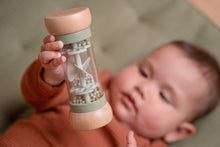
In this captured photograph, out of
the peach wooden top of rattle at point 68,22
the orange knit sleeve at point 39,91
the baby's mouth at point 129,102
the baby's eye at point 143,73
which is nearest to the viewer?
the peach wooden top of rattle at point 68,22

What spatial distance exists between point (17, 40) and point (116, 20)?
476 millimetres

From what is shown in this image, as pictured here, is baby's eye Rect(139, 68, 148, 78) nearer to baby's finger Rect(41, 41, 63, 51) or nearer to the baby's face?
the baby's face

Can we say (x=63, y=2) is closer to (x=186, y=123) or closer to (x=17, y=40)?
(x=17, y=40)

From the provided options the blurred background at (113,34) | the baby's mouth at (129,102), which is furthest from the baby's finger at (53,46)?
the blurred background at (113,34)

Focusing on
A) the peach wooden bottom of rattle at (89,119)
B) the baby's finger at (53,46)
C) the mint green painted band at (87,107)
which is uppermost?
the baby's finger at (53,46)

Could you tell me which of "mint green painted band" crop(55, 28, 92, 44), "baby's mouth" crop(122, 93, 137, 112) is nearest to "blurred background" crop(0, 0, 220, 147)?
"baby's mouth" crop(122, 93, 137, 112)

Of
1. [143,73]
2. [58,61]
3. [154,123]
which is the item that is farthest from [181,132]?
[58,61]

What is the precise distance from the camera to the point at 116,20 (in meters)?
1.26

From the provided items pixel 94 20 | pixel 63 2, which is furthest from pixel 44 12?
pixel 94 20

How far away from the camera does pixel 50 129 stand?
834mm

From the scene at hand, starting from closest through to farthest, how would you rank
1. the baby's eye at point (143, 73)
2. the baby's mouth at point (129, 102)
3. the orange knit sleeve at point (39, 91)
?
the orange knit sleeve at point (39, 91), the baby's mouth at point (129, 102), the baby's eye at point (143, 73)

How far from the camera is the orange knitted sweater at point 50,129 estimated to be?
0.78 meters

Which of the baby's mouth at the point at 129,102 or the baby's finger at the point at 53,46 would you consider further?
the baby's mouth at the point at 129,102

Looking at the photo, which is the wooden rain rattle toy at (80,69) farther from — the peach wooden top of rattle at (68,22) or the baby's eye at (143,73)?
the baby's eye at (143,73)
